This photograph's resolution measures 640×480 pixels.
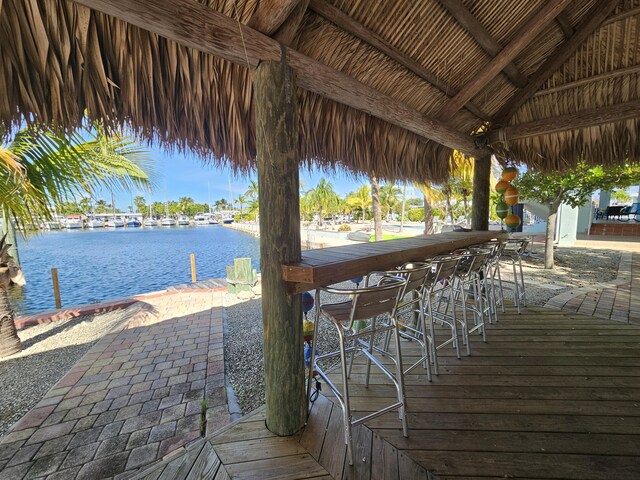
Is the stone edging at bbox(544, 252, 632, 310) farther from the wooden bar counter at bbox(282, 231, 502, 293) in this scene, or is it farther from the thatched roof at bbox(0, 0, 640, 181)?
the wooden bar counter at bbox(282, 231, 502, 293)

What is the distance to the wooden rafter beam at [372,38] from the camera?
5.72ft

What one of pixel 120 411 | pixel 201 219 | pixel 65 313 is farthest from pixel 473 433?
pixel 201 219

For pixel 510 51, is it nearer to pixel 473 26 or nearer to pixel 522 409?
pixel 473 26

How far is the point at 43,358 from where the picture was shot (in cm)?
345

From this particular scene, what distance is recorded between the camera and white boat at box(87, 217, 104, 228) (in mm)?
43812

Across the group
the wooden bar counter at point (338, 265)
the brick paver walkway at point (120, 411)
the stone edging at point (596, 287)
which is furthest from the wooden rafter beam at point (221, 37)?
the stone edging at point (596, 287)

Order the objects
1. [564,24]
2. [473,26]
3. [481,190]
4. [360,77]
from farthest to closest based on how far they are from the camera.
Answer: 1. [481,190]
2. [564,24]
3. [473,26]
4. [360,77]

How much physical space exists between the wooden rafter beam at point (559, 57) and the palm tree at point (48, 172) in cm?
438

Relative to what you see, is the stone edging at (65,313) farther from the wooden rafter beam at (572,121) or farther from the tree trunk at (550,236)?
the tree trunk at (550,236)

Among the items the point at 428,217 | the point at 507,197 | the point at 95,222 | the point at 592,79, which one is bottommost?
the point at 95,222

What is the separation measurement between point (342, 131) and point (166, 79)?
1.43 m

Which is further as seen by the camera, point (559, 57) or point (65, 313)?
point (65, 313)

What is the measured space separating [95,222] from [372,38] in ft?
194

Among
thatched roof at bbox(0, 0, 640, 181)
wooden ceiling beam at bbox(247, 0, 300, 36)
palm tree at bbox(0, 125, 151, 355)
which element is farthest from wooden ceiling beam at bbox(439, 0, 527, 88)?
palm tree at bbox(0, 125, 151, 355)
